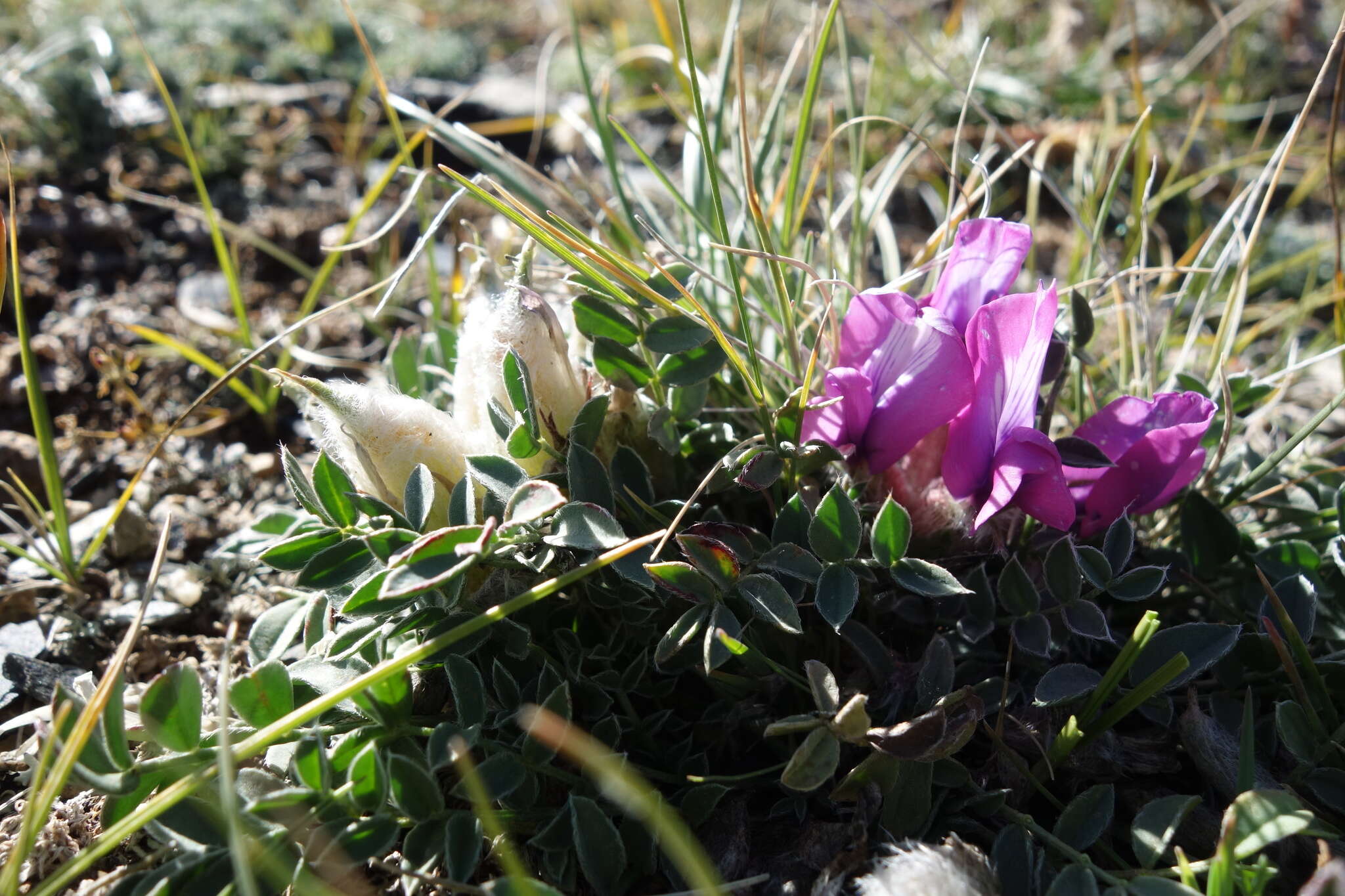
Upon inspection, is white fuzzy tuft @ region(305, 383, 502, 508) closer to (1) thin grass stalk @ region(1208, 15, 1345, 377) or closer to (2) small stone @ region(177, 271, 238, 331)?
(1) thin grass stalk @ region(1208, 15, 1345, 377)

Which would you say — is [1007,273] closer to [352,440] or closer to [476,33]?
[352,440]

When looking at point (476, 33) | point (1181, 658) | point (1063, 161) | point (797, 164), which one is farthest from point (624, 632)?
point (476, 33)

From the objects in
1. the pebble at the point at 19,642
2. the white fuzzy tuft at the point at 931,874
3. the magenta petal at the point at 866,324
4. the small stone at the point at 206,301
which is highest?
the magenta petal at the point at 866,324

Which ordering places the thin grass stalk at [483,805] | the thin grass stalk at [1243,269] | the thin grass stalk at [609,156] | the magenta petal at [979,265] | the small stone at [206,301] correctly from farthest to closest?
the small stone at [206,301] < the thin grass stalk at [609,156] < the thin grass stalk at [1243,269] < the magenta petal at [979,265] < the thin grass stalk at [483,805]

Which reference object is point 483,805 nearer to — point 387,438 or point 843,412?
point 387,438

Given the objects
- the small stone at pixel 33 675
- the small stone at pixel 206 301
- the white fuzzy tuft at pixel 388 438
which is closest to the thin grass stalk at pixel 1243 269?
the white fuzzy tuft at pixel 388 438

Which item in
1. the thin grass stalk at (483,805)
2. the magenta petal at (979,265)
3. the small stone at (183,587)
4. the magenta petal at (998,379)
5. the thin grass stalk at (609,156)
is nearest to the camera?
the thin grass stalk at (483,805)

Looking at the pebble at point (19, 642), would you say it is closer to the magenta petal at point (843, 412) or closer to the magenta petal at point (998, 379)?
the magenta petal at point (843, 412)

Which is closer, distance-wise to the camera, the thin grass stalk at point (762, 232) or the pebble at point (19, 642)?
the thin grass stalk at point (762, 232)
